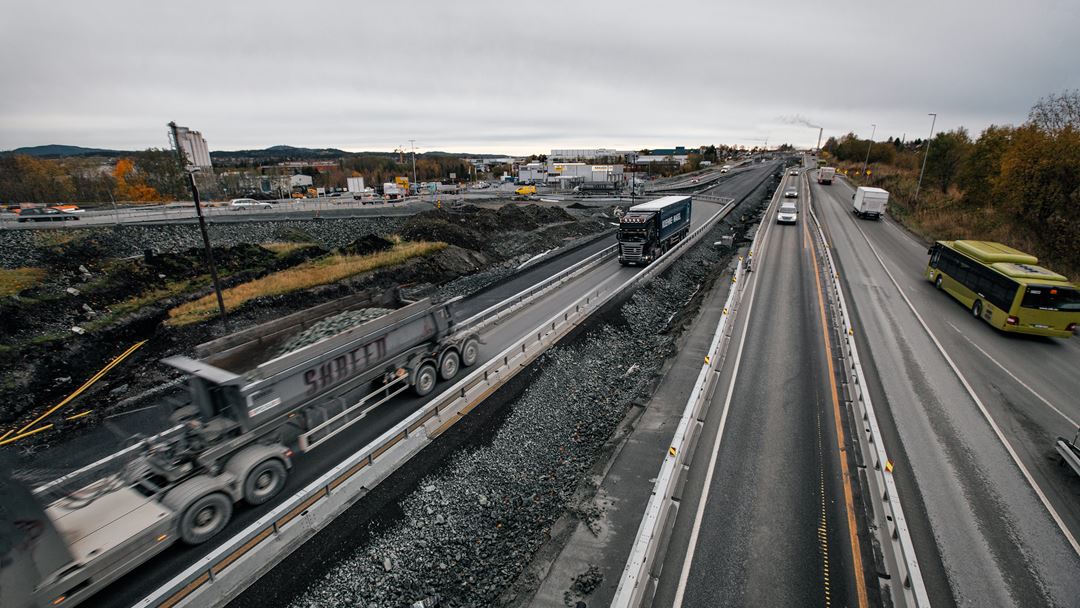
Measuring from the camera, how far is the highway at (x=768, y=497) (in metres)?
8.02

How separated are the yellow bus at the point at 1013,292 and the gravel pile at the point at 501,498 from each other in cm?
1393

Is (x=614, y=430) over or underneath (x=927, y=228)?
underneath

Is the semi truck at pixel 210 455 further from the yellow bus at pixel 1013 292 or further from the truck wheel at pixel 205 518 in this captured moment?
the yellow bus at pixel 1013 292

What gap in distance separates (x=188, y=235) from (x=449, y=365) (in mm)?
36665

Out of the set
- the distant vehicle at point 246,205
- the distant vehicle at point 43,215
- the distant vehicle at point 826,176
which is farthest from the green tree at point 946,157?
the distant vehicle at point 43,215

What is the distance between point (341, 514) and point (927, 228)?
172 ft

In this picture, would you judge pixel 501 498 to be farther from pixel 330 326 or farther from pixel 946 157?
pixel 946 157

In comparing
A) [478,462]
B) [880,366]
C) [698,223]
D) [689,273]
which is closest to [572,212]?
[698,223]

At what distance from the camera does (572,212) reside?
191ft

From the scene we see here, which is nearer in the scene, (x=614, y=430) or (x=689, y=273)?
(x=614, y=430)

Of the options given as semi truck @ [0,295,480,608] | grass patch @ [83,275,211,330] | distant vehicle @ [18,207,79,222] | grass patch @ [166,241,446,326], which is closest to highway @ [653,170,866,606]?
semi truck @ [0,295,480,608]

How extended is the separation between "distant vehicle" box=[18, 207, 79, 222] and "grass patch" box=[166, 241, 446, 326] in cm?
2589

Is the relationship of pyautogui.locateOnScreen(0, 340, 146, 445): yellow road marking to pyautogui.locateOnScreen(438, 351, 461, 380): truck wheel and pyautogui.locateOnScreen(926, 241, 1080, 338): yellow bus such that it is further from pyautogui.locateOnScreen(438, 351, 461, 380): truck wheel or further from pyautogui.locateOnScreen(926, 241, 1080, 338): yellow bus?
pyautogui.locateOnScreen(926, 241, 1080, 338): yellow bus

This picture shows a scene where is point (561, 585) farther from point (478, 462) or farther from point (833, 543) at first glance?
point (833, 543)
